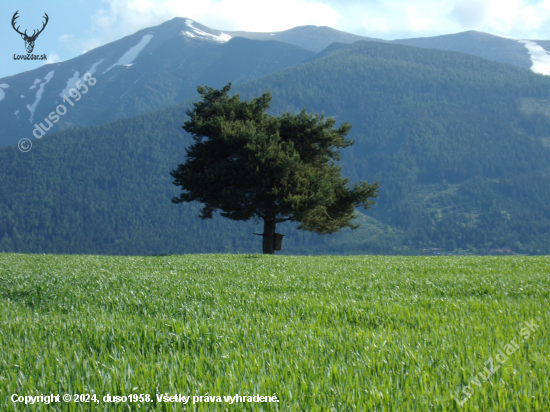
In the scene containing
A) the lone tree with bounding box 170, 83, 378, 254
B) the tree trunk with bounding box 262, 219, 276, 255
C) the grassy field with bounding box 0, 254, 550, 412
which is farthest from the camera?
the tree trunk with bounding box 262, 219, 276, 255

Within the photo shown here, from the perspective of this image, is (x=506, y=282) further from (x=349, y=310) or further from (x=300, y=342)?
(x=300, y=342)

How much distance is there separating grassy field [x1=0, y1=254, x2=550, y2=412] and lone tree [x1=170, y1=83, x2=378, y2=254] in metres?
23.5

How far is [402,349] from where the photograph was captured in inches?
180

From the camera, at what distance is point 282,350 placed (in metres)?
4.61

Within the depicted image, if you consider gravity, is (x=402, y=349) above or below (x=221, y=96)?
below

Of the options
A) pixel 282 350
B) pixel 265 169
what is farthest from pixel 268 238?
pixel 282 350

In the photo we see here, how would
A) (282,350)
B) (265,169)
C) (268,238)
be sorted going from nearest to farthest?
(282,350), (265,169), (268,238)

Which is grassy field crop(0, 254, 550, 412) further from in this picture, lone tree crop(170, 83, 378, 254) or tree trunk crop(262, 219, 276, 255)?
tree trunk crop(262, 219, 276, 255)

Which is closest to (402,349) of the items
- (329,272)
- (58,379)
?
(58,379)

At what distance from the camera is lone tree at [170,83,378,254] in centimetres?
3184

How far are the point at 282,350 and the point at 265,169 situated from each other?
27.7 m

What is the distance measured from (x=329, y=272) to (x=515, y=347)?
29.8ft

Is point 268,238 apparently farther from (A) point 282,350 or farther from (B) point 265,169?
(A) point 282,350

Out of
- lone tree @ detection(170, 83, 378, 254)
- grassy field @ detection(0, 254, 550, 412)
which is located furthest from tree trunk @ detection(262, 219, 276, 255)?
grassy field @ detection(0, 254, 550, 412)
